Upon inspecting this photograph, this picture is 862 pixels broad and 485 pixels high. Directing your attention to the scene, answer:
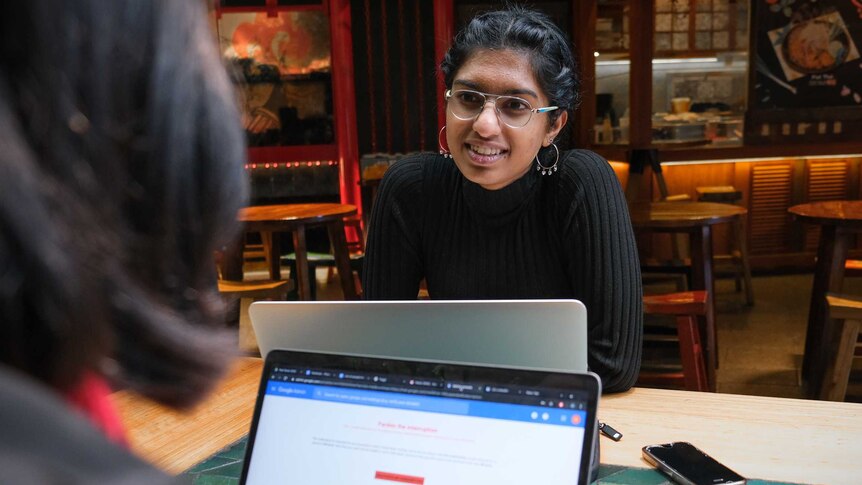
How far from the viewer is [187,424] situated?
4.53 ft

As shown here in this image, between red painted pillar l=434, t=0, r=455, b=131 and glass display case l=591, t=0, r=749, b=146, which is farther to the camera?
red painted pillar l=434, t=0, r=455, b=131

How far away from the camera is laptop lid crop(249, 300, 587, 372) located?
3.35ft

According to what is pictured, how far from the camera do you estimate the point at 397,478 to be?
840mm

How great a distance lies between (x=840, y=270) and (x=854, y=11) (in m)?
3.55

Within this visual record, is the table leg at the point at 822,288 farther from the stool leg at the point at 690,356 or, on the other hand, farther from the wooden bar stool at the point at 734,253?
the wooden bar stool at the point at 734,253

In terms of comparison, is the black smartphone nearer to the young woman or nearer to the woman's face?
the young woman

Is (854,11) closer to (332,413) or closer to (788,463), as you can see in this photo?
(788,463)

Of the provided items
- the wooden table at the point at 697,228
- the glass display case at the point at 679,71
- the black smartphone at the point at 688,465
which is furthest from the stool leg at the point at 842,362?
the glass display case at the point at 679,71

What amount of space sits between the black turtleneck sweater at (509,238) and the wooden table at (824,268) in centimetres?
208

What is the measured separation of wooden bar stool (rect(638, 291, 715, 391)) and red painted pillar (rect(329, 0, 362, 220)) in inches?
169

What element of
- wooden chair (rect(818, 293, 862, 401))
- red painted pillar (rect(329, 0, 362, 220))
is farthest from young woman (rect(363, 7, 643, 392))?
red painted pillar (rect(329, 0, 362, 220))

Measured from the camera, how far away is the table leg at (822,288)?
3.43 metres

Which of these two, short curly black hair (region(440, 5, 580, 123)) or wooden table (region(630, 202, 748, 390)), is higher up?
short curly black hair (region(440, 5, 580, 123))

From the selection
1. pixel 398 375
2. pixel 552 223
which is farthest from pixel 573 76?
pixel 398 375
